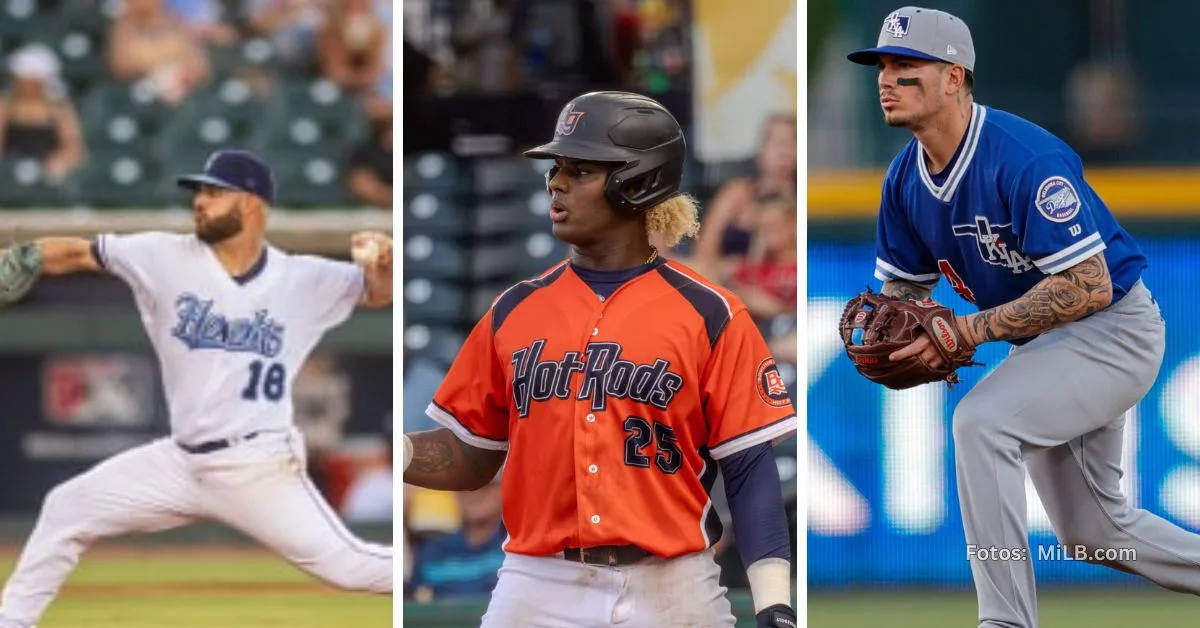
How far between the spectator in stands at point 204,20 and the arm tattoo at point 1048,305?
20.3 ft

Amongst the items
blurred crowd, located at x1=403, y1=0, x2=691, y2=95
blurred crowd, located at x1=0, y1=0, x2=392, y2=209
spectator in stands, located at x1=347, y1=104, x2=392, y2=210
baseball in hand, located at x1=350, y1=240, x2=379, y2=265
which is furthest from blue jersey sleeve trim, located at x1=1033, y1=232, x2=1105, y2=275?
blurred crowd, located at x1=0, y1=0, x2=392, y2=209

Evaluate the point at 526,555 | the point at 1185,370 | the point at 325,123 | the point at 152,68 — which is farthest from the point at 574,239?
the point at 152,68

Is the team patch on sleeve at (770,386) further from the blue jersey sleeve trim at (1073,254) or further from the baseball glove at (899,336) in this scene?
the blue jersey sleeve trim at (1073,254)

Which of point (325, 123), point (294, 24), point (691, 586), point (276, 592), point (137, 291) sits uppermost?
point (294, 24)

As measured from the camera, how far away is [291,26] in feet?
29.0

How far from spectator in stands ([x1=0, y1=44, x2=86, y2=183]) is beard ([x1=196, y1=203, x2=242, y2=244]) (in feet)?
10.2

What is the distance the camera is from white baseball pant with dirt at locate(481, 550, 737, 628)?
3330mm

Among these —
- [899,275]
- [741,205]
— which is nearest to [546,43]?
[741,205]

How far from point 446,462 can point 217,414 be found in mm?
2372

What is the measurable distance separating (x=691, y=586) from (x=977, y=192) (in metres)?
1.09

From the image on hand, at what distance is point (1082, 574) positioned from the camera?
21.2 feet

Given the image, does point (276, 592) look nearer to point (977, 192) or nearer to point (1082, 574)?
point (1082, 574)

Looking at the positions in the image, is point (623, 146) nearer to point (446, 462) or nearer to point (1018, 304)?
point (446, 462)

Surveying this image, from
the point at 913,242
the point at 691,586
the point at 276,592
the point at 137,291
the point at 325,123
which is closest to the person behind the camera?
the point at 691,586
